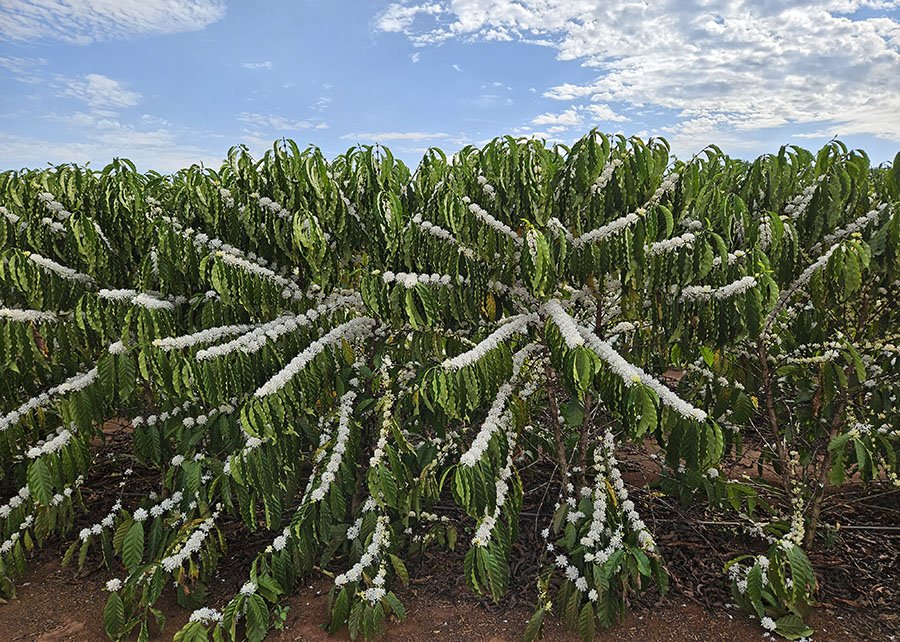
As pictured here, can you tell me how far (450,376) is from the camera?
2.44 m

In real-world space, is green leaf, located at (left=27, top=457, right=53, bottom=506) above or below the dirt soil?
above

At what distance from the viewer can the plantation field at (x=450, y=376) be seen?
2.71m

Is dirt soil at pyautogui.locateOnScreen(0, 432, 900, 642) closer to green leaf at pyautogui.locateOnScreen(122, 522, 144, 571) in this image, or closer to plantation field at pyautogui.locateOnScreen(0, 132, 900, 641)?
plantation field at pyautogui.locateOnScreen(0, 132, 900, 641)

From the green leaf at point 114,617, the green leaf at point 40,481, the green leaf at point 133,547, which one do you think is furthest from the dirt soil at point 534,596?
the green leaf at point 40,481

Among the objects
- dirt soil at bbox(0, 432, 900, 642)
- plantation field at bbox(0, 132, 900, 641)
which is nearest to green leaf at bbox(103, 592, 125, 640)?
plantation field at bbox(0, 132, 900, 641)

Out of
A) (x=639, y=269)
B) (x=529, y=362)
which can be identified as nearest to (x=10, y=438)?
(x=529, y=362)

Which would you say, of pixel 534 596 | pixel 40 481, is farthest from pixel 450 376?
pixel 40 481

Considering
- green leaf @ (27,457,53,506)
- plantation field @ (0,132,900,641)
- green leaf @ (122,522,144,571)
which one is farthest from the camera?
green leaf @ (122,522,144,571)

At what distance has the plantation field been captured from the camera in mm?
2711

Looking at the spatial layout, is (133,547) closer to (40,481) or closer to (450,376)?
(40,481)

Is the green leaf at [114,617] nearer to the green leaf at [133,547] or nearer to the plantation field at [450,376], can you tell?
the plantation field at [450,376]

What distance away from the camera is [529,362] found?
3.47 m

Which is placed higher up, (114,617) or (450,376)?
(450,376)

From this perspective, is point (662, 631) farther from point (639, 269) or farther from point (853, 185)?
point (853, 185)
